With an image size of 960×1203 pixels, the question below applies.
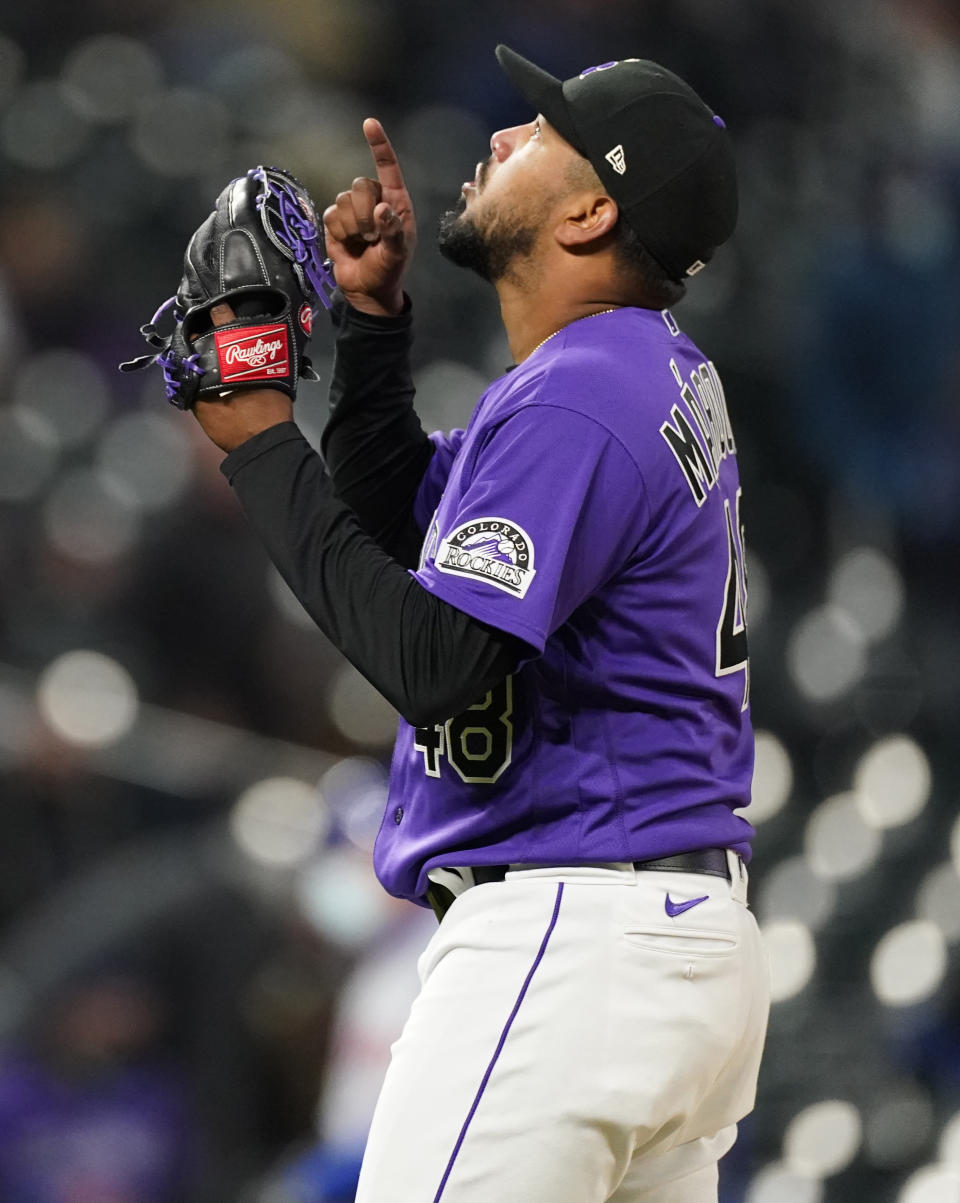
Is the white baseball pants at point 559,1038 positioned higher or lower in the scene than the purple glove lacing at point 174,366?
lower

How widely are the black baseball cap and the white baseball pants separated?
2.25 ft

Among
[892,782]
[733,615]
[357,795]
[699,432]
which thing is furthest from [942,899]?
[699,432]

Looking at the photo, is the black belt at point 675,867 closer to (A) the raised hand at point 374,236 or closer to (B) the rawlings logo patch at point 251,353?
(B) the rawlings logo patch at point 251,353

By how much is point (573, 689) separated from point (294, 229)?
22.2 inches

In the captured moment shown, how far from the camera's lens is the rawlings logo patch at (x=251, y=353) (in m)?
1.36

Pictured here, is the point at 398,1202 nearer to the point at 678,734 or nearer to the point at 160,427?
the point at 678,734

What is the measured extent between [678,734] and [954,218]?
2.50m

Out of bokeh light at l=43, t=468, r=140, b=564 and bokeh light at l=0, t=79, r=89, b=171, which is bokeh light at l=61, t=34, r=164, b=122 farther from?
bokeh light at l=43, t=468, r=140, b=564

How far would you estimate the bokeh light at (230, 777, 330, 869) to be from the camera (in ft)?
9.20

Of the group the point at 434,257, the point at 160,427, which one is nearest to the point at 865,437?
the point at 434,257

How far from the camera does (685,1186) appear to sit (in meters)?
1.42

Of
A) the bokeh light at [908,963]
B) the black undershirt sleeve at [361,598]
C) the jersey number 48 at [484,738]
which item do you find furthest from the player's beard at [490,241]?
the bokeh light at [908,963]

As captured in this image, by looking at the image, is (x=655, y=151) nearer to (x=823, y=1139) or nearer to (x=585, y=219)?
(x=585, y=219)

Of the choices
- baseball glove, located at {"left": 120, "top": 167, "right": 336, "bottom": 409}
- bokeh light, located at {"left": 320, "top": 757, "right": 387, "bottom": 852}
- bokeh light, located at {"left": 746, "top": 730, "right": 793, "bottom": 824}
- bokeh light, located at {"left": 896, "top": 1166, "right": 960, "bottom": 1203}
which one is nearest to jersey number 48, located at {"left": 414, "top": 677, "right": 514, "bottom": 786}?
baseball glove, located at {"left": 120, "top": 167, "right": 336, "bottom": 409}
